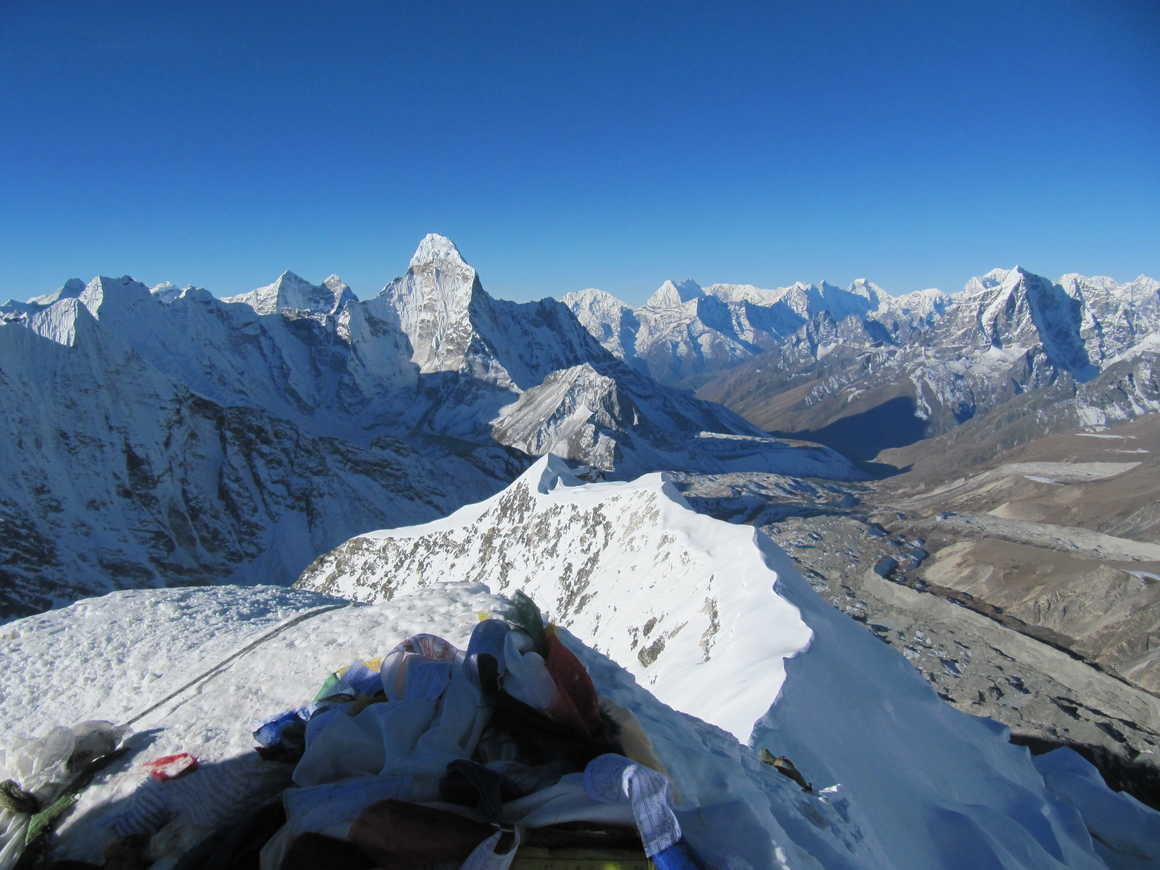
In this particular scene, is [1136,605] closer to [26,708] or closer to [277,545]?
[26,708]

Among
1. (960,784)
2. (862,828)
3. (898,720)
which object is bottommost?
(960,784)

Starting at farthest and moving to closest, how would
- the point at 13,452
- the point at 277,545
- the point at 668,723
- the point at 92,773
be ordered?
the point at 277,545 < the point at 13,452 < the point at 668,723 < the point at 92,773

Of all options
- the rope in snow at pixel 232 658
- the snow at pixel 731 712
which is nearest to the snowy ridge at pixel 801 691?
the snow at pixel 731 712

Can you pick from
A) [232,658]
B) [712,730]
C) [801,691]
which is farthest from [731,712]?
[232,658]

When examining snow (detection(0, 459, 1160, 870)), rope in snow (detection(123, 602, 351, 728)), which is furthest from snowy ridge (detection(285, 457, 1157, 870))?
rope in snow (detection(123, 602, 351, 728))

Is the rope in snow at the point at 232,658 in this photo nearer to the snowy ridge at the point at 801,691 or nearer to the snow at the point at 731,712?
the snow at the point at 731,712

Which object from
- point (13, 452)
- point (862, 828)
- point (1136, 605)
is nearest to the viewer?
point (862, 828)

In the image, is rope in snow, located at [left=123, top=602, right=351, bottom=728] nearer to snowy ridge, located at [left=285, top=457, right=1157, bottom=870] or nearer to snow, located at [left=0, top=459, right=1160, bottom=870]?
snow, located at [left=0, top=459, right=1160, bottom=870]

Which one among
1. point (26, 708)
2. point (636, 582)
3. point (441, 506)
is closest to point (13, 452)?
point (441, 506)
